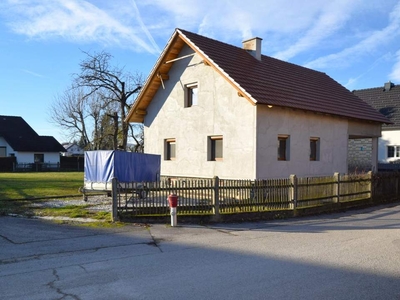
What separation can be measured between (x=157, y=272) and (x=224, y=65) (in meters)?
11.6

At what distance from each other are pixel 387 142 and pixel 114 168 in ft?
82.2

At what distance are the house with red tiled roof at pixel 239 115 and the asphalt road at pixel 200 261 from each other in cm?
568

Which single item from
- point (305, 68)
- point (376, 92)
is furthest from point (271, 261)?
point (376, 92)

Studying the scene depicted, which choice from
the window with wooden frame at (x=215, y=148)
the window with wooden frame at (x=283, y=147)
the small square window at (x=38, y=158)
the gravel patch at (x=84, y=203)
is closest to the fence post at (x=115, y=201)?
the gravel patch at (x=84, y=203)

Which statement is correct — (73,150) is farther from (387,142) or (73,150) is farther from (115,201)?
(115,201)

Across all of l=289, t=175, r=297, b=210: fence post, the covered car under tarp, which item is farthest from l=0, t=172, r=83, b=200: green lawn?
l=289, t=175, r=297, b=210: fence post

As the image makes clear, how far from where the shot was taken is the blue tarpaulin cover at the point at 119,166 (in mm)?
15195

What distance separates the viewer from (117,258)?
22.8ft

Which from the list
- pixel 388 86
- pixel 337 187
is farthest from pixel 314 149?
pixel 388 86

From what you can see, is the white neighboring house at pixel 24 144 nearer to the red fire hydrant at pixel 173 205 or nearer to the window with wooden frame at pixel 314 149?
the window with wooden frame at pixel 314 149

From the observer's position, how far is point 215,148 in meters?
17.1

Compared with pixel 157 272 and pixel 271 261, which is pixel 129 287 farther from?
pixel 271 261

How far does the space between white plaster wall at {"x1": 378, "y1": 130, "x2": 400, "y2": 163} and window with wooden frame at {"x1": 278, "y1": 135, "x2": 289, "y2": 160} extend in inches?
723

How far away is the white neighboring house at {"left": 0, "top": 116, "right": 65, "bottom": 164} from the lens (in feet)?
161
